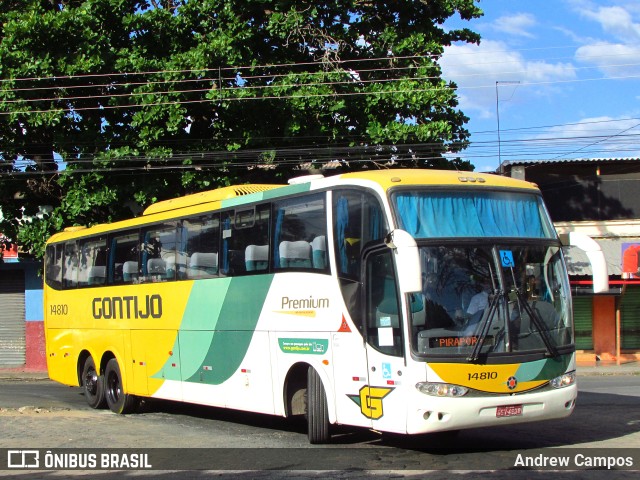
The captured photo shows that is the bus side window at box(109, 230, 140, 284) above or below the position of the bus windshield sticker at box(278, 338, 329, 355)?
above

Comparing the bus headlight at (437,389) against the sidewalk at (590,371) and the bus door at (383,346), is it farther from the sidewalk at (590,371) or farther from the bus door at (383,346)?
the sidewalk at (590,371)

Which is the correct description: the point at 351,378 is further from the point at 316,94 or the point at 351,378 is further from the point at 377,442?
the point at 316,94

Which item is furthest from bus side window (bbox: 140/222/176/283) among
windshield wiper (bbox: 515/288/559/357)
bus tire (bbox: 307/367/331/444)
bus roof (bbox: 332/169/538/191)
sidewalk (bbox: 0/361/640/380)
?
sidewalk (bbox: 0/361/640/380)

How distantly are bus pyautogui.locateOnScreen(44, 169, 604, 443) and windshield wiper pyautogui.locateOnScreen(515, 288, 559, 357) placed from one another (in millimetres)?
16

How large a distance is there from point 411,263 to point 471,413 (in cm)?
184

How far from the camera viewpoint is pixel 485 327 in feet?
29.4

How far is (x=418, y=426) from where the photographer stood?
875 centimetres

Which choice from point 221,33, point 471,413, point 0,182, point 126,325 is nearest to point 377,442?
point 471,413

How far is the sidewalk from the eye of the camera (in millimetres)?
24016

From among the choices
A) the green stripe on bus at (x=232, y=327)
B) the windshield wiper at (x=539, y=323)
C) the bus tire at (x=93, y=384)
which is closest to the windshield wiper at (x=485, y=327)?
the windshield wiper at (x=539, y=323)

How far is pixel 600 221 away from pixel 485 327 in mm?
20013

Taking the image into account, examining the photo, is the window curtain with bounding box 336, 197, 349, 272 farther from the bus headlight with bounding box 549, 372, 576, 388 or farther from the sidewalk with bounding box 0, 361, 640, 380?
the sidewalk with bounding box 0, 361, 640, 380

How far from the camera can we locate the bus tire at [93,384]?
15920mm

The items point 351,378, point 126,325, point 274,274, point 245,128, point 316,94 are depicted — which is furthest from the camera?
point 245,128
